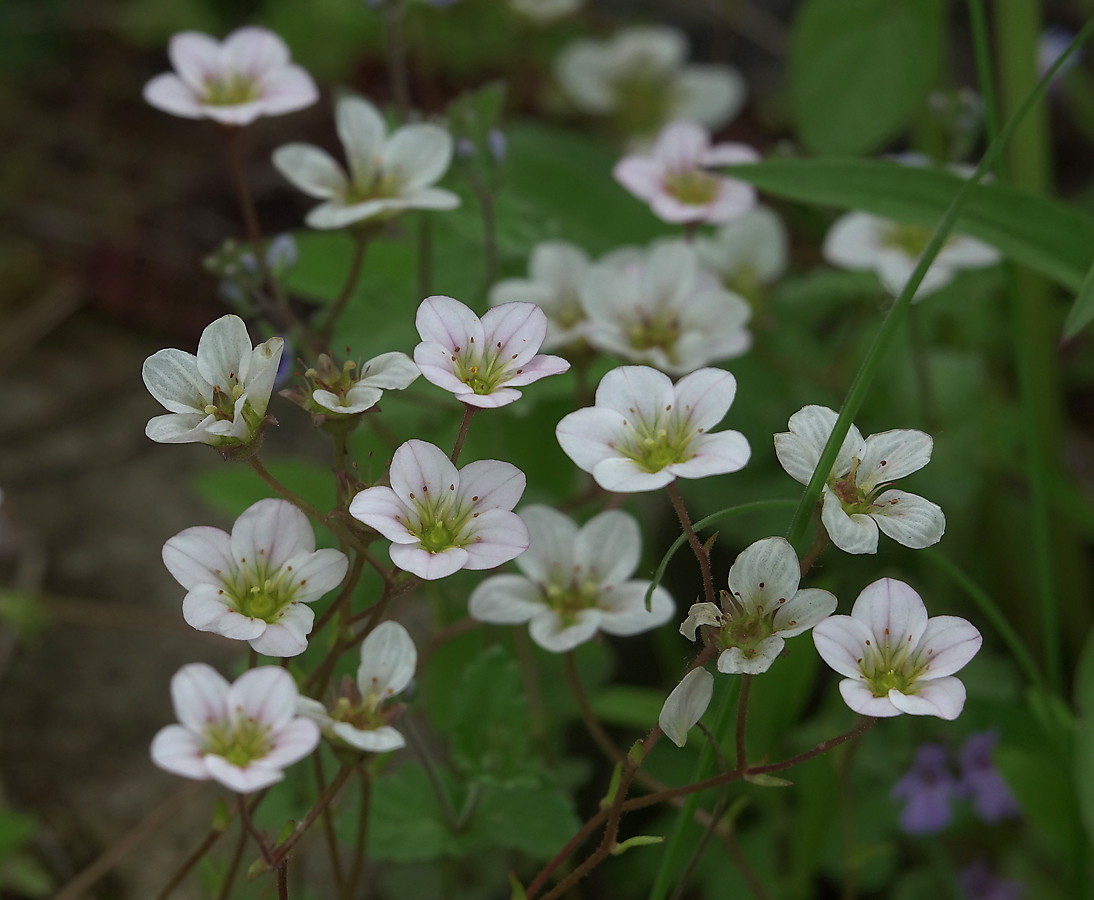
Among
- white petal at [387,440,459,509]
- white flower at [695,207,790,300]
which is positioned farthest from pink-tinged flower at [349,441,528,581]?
white flower at [695,207,790,300]

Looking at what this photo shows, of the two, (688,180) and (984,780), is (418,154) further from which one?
(984,780)

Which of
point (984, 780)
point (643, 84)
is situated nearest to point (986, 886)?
point (984, 780)

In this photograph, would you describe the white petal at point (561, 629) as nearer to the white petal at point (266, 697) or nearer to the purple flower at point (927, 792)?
the white petal at point (266, 697)

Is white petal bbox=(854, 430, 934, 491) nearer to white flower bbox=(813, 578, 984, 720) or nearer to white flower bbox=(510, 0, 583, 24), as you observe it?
white flower bbox=(813, 578, 984, 720)

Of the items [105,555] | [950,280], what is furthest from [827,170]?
[105,555]

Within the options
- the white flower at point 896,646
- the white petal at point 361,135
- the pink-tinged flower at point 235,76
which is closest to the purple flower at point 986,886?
the white flower at point 896,646

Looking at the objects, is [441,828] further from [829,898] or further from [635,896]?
[829,898]
